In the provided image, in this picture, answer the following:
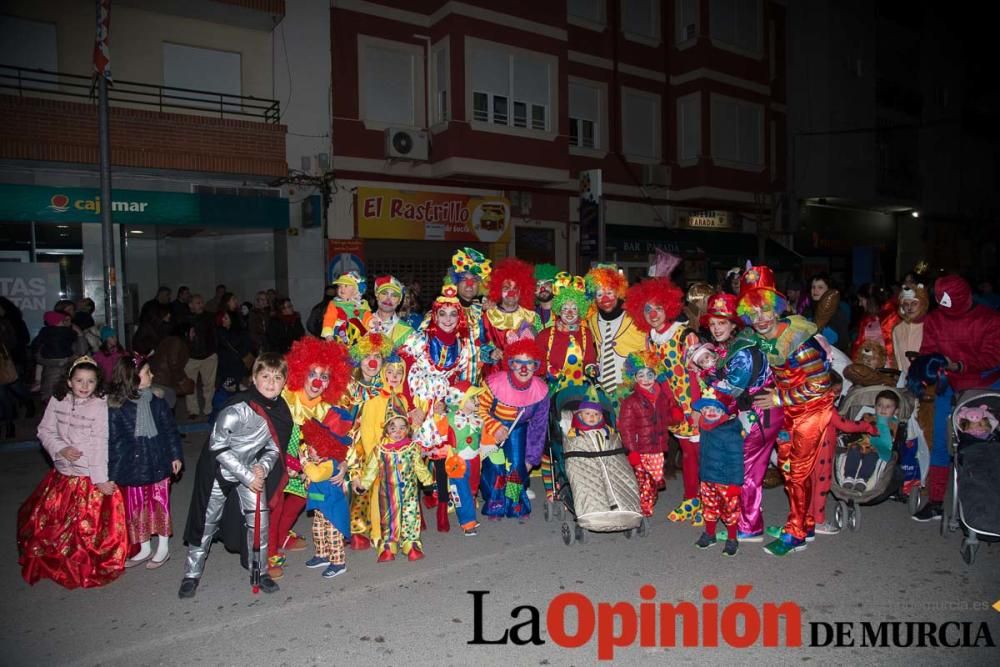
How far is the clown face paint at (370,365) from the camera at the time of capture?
17.1ft

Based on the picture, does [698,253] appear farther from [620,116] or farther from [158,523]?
[158,523]

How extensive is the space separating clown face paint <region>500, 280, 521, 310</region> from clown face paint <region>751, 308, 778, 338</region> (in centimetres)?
254

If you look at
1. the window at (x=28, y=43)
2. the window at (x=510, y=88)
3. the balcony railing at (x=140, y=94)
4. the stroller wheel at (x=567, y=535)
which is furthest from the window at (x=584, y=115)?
the stroller wheel at (x=567, y=535)

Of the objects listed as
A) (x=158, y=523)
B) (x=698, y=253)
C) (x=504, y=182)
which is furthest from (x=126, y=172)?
(x=698, y=253)

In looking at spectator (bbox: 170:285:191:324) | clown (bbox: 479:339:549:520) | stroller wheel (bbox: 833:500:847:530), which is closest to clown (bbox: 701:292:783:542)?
stroller wheel (bbox: 833:500:847:530)

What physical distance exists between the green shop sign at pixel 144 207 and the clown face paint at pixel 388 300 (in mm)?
8111

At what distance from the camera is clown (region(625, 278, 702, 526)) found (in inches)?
230

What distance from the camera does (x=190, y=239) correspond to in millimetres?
15352

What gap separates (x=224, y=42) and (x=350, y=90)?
275 centimetres

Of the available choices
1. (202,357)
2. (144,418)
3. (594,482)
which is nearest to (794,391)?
(594,482)

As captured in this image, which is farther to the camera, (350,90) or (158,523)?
(350,90)

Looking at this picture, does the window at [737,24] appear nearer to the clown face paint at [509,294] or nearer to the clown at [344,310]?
the clown face paint at [509,294]

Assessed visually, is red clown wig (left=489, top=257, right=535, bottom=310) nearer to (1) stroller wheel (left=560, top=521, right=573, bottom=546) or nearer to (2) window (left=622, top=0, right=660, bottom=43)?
(1) stroller wheel (left=560, top=521, right=573, bottom=546)

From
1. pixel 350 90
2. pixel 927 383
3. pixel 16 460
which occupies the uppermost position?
pixel 350 90
